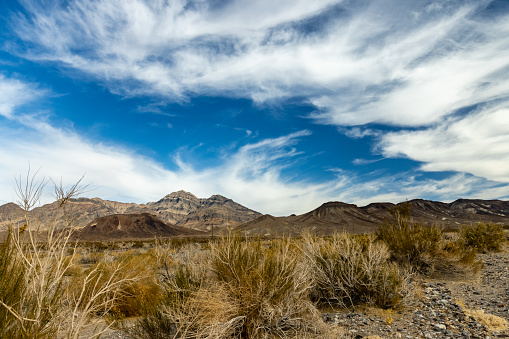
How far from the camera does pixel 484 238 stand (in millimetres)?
15383

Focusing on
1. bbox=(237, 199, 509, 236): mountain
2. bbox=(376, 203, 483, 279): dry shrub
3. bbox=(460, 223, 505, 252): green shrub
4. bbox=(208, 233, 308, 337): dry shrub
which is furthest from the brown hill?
bbox=(208, 233, 308, 337): dry shrub

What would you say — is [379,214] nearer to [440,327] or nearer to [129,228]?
[129,228]

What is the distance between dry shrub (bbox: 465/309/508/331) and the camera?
16.1ft

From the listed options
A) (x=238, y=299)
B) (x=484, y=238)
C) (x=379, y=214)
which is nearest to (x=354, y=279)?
(x=238, y=299)

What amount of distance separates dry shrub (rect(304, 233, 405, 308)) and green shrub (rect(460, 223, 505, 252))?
1091cm

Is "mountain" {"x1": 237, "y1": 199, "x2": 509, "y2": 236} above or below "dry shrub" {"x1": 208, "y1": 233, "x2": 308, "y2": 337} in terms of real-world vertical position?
above

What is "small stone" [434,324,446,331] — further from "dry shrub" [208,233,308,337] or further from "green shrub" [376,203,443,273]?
"green shrub" [376,203,443,273]

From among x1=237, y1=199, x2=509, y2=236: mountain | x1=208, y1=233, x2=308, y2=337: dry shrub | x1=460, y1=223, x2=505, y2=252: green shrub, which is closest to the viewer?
x1=208, y1=233, x2=308, y2=337: dry shrub

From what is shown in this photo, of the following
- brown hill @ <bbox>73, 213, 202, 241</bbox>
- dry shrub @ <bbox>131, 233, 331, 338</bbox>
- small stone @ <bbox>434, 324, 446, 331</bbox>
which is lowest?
small stone @ <bbox>434, 324, 446, 331</bbox>

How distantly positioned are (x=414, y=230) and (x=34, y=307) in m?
11.8

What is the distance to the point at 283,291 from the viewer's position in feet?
16.4

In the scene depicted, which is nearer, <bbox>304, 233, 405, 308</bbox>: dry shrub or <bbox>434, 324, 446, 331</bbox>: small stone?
<bbox>434, 324, 446, 331</bbox>: small stone

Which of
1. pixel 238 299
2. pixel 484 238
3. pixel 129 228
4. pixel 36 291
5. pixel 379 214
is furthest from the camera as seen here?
pixel 379 214

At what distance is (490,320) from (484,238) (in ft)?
43.3
